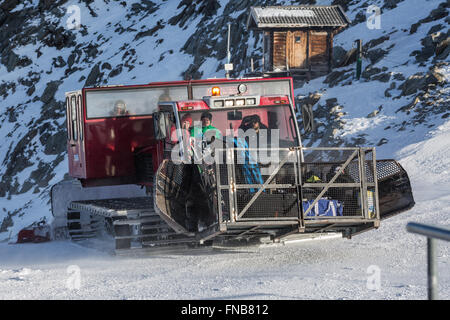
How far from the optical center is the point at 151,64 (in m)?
47.1

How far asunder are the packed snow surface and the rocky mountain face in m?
10.7

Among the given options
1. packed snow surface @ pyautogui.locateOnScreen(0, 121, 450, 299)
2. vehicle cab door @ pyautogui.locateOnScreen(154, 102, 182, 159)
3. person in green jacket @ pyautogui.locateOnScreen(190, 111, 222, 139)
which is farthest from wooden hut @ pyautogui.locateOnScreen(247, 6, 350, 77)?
person in green jacket @ pyautogui.locateOnScreen(190, 111, 222, 139)

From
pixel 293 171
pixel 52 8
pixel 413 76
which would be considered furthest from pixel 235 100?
pixel 52 8

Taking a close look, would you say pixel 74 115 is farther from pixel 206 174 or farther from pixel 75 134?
pixel 206 174

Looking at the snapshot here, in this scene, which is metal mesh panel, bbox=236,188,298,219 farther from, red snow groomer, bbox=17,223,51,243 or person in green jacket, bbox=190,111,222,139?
red snow groomer, bbox=17,223,51,243

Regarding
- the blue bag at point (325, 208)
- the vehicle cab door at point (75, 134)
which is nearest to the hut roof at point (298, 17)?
the vehicle cab door at point (75, 134)

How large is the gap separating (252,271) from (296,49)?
2798 cm

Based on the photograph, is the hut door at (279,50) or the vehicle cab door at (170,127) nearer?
the vehicle cab door at (170,127)

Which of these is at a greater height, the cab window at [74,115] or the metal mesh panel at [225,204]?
the cab window at [74,115]

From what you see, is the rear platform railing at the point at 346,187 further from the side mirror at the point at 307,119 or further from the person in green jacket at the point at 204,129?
the person in green jacket at the point at 204,129

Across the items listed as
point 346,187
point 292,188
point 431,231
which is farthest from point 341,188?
point 431,231

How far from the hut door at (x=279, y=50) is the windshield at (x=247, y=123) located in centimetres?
2416

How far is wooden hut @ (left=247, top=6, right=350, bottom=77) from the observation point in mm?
35188

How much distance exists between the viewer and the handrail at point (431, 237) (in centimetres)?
412
